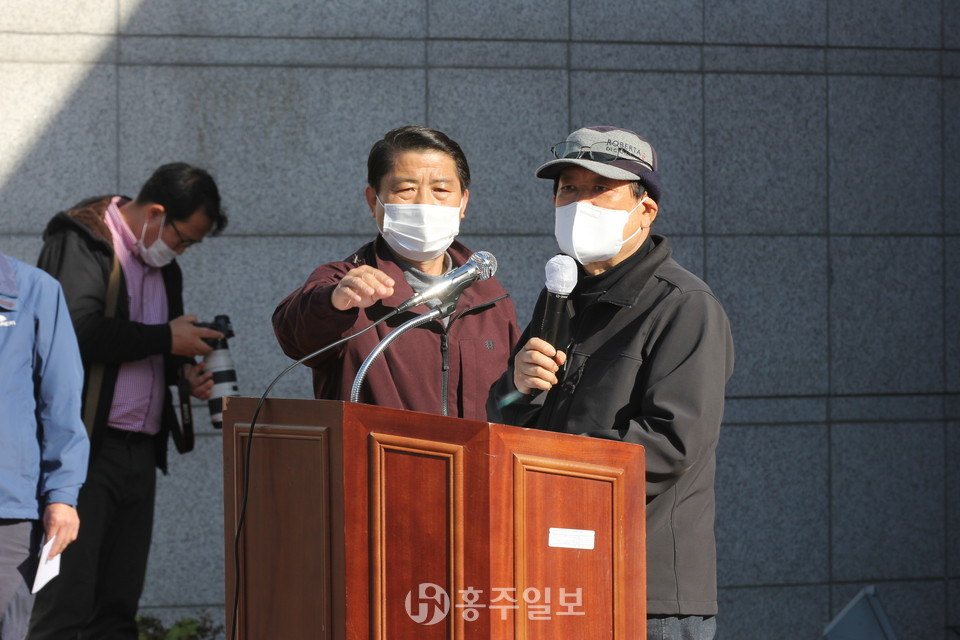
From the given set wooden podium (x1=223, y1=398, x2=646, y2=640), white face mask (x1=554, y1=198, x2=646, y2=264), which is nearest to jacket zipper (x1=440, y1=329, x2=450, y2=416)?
white face mask (x1=554, y1=198, x2=646, y2=264)

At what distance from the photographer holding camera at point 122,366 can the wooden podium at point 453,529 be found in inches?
109

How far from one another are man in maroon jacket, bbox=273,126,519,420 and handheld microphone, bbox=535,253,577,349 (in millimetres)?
728

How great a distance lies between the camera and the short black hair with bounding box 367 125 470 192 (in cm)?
358

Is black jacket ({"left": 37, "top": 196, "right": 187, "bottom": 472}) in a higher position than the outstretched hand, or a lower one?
higher

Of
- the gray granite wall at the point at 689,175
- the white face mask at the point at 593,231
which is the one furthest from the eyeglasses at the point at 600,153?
the gray granite wall at the point at 689,175

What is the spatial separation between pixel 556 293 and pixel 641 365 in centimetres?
25

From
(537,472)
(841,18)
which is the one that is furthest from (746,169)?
(537,472)

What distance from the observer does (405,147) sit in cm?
357

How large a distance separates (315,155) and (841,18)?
2926mm

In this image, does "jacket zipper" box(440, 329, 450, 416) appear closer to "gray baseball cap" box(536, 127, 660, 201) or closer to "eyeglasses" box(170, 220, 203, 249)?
"gray baseball cap" box(536, 127, 660, 201)

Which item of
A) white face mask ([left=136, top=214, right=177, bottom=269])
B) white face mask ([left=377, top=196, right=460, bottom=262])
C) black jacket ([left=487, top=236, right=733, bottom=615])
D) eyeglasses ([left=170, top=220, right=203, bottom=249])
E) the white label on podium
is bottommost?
the white label on podium

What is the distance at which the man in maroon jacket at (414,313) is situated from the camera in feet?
11.1

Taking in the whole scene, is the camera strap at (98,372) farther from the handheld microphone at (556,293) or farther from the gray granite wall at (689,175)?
the handheld microphone at (556,293)

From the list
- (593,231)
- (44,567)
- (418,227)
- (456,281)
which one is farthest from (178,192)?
(593,231)
